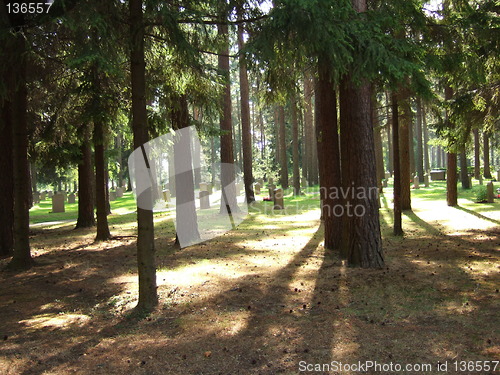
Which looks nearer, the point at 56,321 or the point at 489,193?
the point at 56,321

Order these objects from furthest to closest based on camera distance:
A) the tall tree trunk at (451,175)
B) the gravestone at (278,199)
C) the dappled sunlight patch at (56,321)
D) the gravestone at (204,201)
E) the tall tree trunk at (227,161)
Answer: the gravestone at (204,201) < the gravestone at (278,199) < the tall tree trunk at (227,161) < the tall tree trunk at (451,175) < the dappled sunlight patch at (56,321)

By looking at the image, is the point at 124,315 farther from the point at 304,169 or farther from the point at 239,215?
the point at 304,169

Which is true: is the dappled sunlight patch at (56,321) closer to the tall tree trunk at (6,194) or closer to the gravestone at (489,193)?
the tall tree trunk at (6,194)

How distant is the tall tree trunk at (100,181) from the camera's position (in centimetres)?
1182

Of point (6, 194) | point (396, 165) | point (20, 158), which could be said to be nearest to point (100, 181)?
point (6, 194)

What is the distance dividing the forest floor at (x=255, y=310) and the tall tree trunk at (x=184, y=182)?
738mm

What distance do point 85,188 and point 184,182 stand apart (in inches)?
251

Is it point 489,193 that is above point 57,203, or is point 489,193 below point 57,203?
below

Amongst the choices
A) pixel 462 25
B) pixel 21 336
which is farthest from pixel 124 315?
pixel 462 25

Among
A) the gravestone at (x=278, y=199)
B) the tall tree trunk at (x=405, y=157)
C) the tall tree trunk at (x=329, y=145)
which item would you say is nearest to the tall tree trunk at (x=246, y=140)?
the gravestone at (x=278, y=199)

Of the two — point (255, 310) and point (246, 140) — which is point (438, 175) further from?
point (255, 310)

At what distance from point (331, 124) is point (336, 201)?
170cm

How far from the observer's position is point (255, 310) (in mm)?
6215

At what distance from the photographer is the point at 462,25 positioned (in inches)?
345
